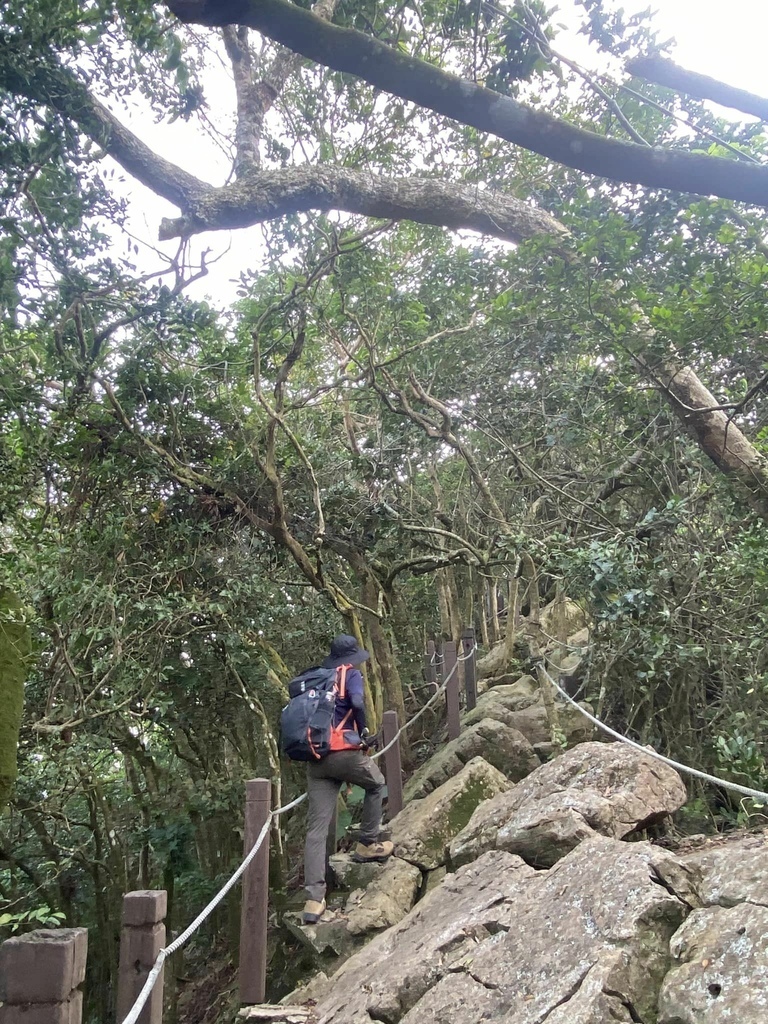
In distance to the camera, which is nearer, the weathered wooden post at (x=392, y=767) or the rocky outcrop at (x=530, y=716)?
the weathered wooden post at (x=392, y=767)

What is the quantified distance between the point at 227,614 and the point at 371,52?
569 centimetres

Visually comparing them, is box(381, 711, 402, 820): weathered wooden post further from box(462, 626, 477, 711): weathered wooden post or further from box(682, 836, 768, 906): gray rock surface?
box(682, 836, 768, 906): gray rock surface

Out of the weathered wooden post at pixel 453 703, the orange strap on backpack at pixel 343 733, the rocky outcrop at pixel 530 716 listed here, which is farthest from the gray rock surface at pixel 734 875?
Answer: the weathered wooden post at pixel 453 703

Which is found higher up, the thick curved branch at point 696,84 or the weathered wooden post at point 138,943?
the thick curved branch at point 696,84

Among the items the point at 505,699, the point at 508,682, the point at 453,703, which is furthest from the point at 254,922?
the point at 508,682

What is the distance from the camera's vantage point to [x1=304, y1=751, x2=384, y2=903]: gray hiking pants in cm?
472

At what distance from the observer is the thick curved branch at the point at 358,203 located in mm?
5820

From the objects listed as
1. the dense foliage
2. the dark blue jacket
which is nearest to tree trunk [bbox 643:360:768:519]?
the dense foliage

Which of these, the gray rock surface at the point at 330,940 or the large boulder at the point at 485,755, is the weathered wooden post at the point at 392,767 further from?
the gray rock surface at the point at 330,940

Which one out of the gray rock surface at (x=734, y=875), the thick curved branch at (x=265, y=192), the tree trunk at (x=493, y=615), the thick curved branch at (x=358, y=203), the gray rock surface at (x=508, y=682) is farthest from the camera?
the tree trunk at (x=493, y=615)

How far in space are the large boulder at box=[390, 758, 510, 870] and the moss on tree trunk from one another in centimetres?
278

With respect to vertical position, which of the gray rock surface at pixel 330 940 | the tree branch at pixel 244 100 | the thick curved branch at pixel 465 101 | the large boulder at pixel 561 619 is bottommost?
the gray rock surface at pixel 330 940

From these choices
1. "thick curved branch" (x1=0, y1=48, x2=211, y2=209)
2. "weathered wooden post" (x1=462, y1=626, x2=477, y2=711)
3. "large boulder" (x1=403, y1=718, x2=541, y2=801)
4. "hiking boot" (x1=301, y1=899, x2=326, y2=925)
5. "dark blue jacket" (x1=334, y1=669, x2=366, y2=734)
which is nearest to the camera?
"thick curved branch" (x1=0, y1=48, x2=211, y2=209)

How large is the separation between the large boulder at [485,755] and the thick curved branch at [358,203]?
4.61 metres
